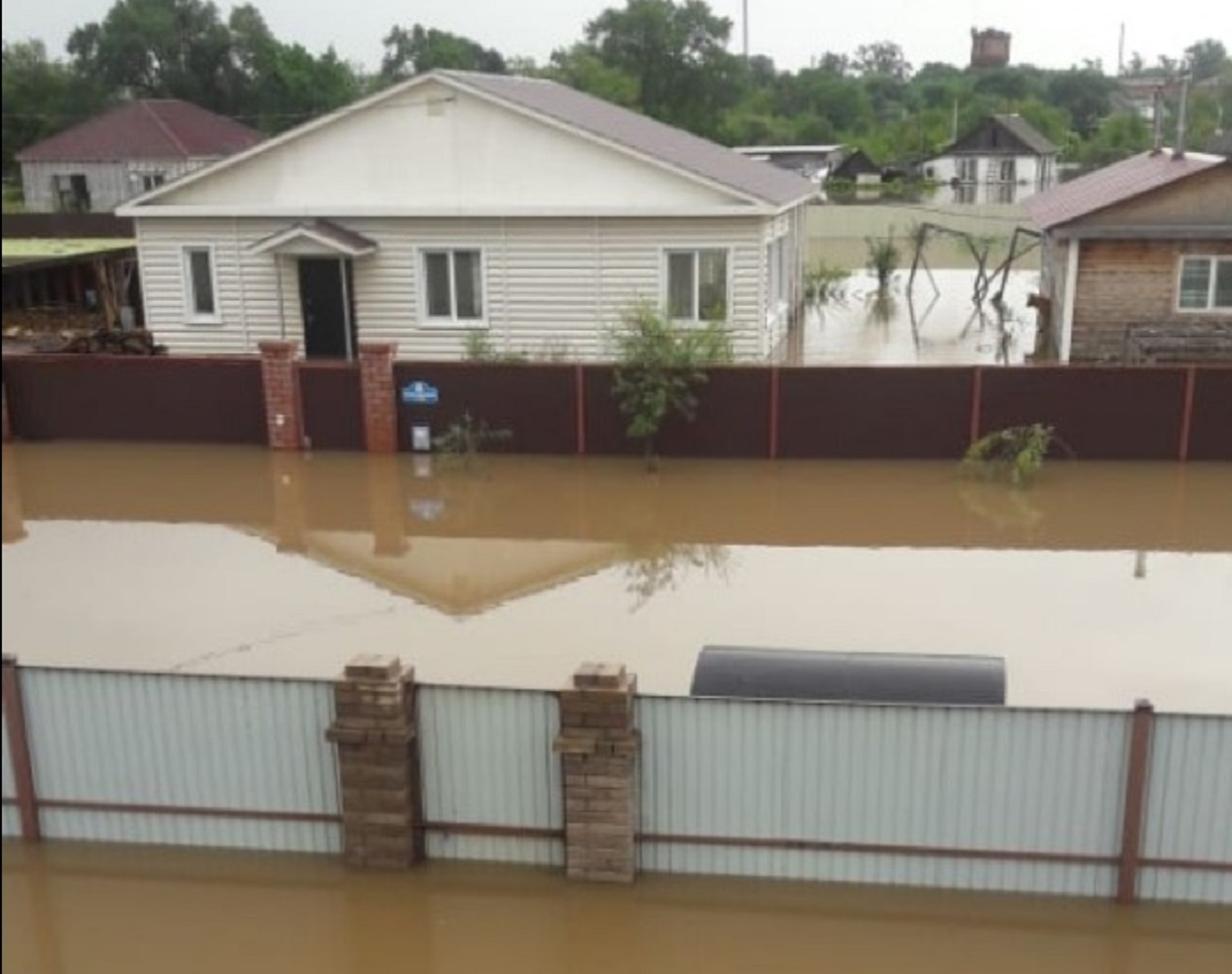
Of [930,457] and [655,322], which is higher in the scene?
[655,322]

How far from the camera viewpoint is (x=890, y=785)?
6855mm

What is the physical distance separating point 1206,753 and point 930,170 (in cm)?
7483

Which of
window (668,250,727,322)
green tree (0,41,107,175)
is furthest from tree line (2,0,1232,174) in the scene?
window (668,250,727,322)

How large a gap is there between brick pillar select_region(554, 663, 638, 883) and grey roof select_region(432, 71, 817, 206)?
13923 mm

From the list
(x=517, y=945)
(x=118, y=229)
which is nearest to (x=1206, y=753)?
(x=517, y=945)

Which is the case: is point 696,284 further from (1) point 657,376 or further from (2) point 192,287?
(2) point 192,287

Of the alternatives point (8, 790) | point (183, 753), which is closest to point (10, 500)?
point (183, 753)

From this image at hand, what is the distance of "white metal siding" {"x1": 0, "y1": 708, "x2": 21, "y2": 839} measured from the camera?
7.12 meters

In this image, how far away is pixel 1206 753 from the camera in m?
6.61

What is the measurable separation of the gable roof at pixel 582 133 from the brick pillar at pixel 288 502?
6014 millimetres

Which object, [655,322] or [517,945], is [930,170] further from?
[517,945]

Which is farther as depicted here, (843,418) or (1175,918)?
(843,418)

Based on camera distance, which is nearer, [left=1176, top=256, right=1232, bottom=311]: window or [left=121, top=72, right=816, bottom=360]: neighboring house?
[left=121, top=72, right=816, bottom=360]: neighboring house

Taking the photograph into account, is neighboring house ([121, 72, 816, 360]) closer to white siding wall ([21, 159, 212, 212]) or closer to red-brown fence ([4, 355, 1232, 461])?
red-brown fence ([4, 355, 1232, 461])
